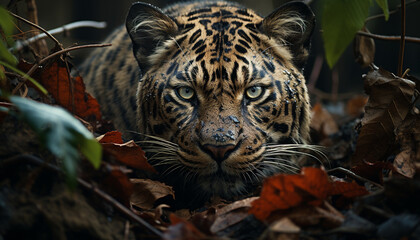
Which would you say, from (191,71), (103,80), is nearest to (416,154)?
(191,71)

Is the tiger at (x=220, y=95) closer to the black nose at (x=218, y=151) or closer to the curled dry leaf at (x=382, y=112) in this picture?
the black nose at (x=218, y=151)

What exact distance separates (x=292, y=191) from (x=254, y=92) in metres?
1.47

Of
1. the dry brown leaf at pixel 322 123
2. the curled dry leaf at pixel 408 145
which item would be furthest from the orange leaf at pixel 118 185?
the dry brown leaf at pixel 322 123

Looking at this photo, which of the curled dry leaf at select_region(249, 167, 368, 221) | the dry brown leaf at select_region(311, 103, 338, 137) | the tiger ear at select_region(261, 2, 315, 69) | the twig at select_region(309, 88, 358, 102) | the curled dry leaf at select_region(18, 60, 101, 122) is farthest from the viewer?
the twig at select_region(309, 88, 358, 102)

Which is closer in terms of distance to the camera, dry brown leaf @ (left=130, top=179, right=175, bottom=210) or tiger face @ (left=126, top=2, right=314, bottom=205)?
dry brown leaf @ (left=130, top=179, right=175, bottom=210)

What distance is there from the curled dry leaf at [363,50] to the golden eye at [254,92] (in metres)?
1.14

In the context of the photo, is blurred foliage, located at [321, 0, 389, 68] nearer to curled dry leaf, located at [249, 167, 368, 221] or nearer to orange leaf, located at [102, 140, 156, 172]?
curled dry leaf, located at [249, 167, 368, 221]

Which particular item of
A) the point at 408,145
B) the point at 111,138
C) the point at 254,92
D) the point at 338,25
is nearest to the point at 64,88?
the point at 111,138

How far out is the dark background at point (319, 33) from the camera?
29.2ft

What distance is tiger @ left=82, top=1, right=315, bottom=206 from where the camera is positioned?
3.14 m

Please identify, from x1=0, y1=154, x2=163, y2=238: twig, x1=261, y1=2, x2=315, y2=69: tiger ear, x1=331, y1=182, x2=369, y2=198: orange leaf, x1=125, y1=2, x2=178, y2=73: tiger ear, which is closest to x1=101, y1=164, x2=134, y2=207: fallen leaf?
x1=0, y1=154, x2=163, y2=238: twig

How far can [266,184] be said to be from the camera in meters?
2.13

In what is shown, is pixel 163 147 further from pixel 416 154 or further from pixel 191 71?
pixel 416 154

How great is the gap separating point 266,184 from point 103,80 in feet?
10.8
